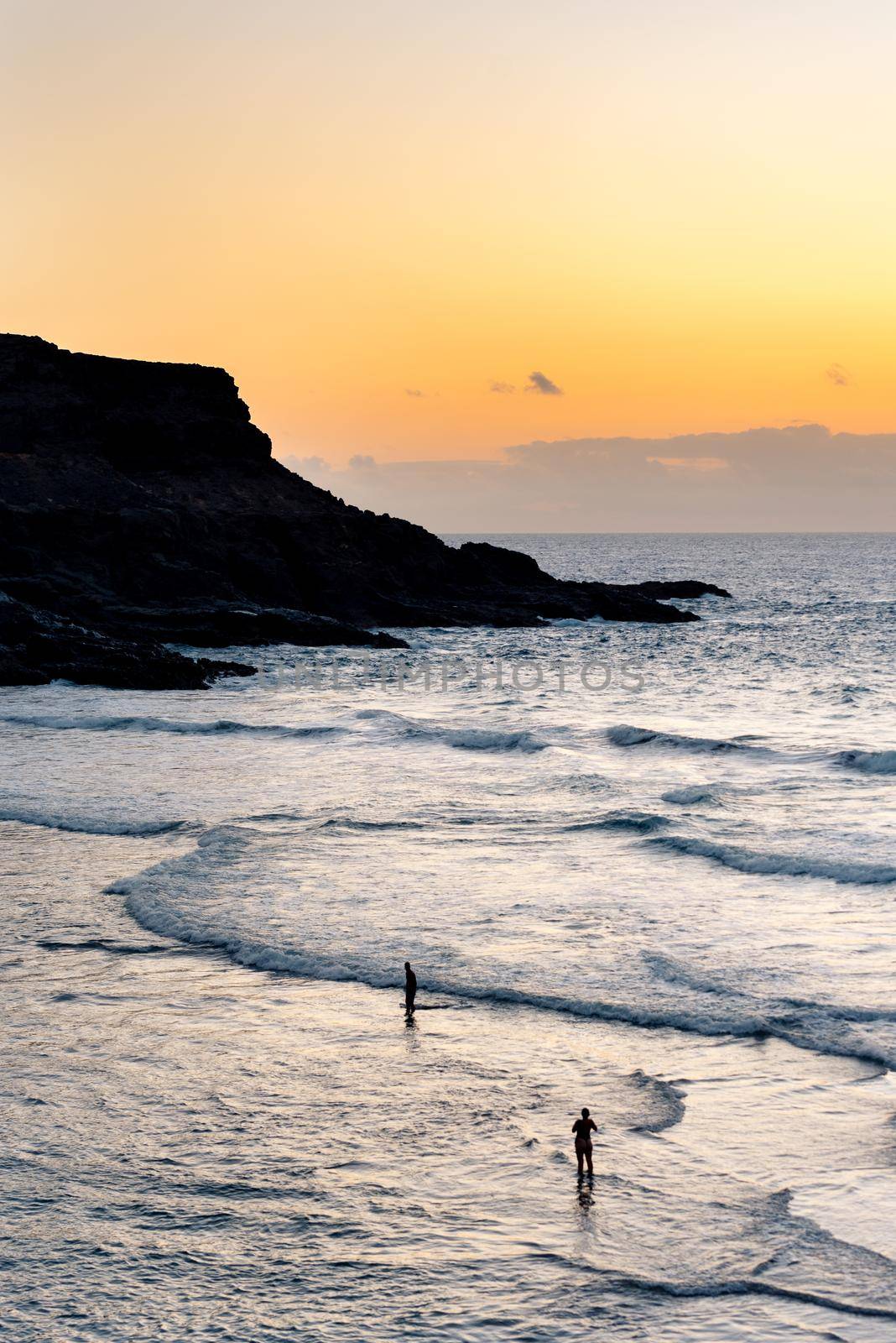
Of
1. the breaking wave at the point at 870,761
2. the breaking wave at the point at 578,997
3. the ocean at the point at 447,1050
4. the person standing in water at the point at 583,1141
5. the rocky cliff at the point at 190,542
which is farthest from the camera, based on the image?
the rocky cliff at the point at 190,542

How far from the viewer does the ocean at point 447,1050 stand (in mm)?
11344

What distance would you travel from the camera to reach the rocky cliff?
232ft

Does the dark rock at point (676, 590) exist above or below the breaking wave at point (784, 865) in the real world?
above

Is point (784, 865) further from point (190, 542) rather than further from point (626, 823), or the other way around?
point (190, 542)

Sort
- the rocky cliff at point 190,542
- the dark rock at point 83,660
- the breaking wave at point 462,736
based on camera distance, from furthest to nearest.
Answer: the rocky cliff at point 190,542
the dark rock at point 83,660
the breaking wave at point 462,736

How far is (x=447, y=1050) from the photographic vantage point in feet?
54.1

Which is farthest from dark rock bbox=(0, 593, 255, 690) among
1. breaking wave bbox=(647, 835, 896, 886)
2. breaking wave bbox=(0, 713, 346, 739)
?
breaking wave bbox=(647, 835, 896, 886)

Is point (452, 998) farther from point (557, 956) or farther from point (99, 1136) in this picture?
point (99, 1136)

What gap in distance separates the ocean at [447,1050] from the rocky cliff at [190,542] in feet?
101

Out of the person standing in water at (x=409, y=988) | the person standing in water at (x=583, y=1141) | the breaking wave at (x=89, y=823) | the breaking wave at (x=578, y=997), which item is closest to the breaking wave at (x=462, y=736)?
the breaking wave at (x=89, y=823)

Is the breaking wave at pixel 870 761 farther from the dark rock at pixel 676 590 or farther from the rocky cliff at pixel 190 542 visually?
the dark rock at pixel 676 590

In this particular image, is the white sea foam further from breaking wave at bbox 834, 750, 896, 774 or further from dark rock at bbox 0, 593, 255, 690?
dark rock at bbox 0, 593, 255, 690

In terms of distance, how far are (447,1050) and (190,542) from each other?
6578cm

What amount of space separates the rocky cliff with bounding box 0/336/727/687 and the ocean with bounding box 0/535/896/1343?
101 ft
